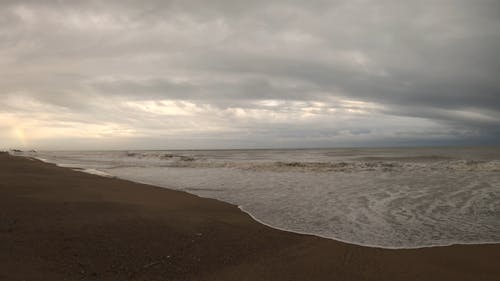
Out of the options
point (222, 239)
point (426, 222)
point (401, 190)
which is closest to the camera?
point (222, 239)

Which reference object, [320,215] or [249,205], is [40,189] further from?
[320,215]

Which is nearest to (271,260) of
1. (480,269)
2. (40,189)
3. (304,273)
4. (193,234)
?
(304,273)

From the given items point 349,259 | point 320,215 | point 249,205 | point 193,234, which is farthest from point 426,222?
point 193,234

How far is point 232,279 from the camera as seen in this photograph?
14.7ft

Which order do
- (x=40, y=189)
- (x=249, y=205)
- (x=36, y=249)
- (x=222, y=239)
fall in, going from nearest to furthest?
(x=36, y=249) → (x=222, y=239) → (x=249, y=205) → (x=40, y=189)

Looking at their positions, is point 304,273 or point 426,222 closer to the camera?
point 304,273

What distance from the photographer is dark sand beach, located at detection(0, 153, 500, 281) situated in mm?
4508

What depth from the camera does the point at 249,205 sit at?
10.1m

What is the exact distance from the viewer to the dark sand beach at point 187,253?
4508 mm

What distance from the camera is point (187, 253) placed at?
17.4ft

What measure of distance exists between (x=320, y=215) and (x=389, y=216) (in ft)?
5.56

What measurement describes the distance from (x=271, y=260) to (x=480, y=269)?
3.06 m

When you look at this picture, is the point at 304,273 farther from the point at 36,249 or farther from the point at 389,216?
the point at 389,216

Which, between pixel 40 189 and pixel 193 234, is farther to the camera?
pixel 40 189
